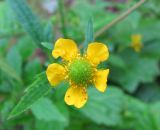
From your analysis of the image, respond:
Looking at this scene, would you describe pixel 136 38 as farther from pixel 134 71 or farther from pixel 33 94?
pixel 33 94

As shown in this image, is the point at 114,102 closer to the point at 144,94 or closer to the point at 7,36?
the point at 144,94

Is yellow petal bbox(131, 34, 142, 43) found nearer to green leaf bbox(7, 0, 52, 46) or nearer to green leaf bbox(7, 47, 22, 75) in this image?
green leaf bbox(7, 47, 22, 75)

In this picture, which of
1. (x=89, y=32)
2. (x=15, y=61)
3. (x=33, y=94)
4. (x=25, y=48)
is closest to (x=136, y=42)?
(x=25, y=48)

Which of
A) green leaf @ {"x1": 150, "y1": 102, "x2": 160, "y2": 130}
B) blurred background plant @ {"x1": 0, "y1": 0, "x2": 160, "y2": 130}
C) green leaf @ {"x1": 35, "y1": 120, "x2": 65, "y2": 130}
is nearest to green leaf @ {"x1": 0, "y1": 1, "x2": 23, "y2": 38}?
blurred background plant @ {"x1": 0, "y1": 0, "x2": 160, "y2": 130}

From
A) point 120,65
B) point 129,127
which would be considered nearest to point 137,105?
point 129,127

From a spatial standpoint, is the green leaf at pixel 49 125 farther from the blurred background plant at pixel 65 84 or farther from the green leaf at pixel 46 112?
the green leaf at pixel 46 112
